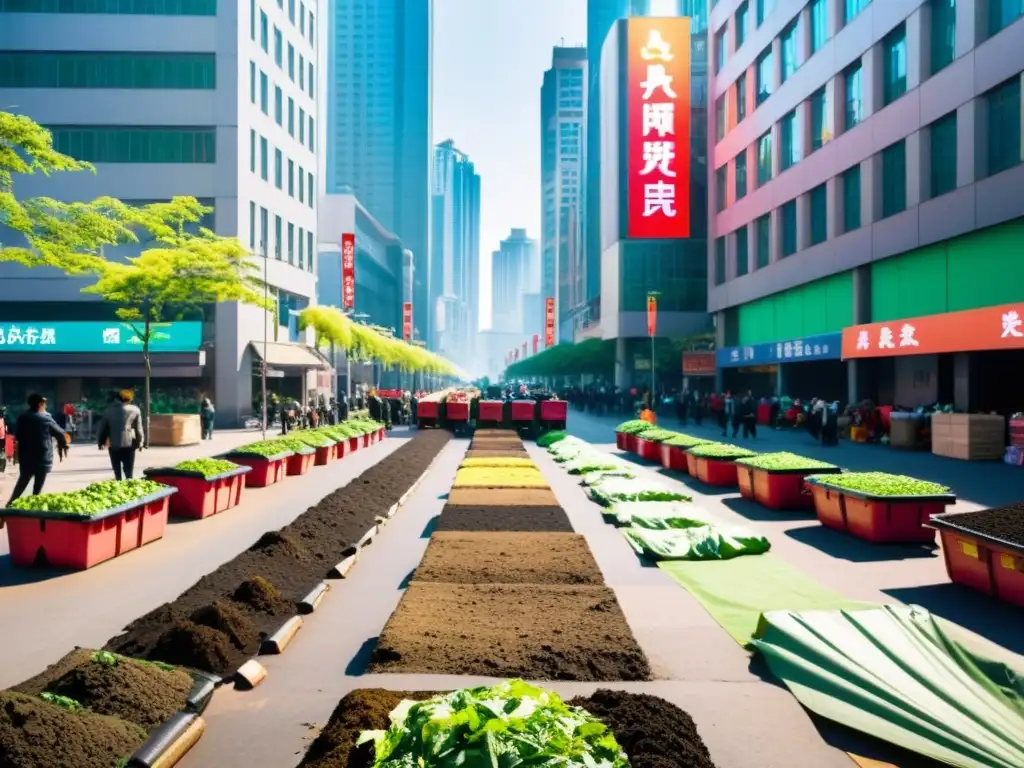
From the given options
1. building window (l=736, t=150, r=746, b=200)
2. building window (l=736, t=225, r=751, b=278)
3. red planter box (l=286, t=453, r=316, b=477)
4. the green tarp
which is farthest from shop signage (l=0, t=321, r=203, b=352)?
the green tarp

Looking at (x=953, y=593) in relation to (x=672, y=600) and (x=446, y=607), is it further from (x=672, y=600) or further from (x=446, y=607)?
(x=446, y=607)

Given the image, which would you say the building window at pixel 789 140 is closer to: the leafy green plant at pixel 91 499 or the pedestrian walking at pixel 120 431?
the pedestrian walking at pixel 120 431

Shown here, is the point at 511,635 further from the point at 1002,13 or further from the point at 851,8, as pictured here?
the point at 851,8

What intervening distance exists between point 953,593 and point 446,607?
Answer: 19.0 feet

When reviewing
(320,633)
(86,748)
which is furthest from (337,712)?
(320,633)

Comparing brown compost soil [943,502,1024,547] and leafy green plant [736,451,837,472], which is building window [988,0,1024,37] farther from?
brown compost soil [943,502,1024,547]

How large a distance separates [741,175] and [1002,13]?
1043 inches

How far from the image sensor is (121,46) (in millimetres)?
44469

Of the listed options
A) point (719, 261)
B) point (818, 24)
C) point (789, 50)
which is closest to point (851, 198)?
point (818, 24)

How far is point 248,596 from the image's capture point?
8648 mm

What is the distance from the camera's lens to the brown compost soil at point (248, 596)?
6965 millimetres

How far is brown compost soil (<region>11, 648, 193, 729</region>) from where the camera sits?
17.9 ft

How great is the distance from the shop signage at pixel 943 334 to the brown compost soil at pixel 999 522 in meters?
16.3

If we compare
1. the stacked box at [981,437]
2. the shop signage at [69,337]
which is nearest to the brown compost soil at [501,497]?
the stacked box at [981,437]
